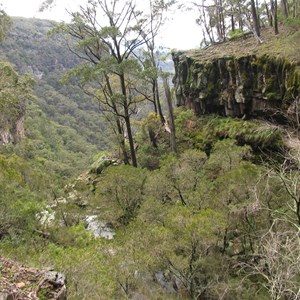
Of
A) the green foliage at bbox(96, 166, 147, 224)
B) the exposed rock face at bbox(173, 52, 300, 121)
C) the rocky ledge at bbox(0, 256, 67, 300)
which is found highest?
the exposed rock face at bbox(173, 52, 300, 121)

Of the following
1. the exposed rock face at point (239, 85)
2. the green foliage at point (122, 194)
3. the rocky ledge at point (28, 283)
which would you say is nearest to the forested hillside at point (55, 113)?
the exposed rock face at point (239, 85)

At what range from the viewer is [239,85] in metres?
18.1

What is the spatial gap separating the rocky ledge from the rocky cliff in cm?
1086

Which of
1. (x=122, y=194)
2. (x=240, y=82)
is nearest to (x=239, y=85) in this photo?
(x=240, y=82)

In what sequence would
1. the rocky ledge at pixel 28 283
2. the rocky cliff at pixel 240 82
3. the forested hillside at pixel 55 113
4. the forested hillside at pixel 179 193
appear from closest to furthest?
the rocky ledge at pixel 28 283, the forested hillside at pixel 179 193, the rocky cliff at pixel 240 82, the forested hillside at pixel 55 113

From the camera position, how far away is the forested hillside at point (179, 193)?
363 inches

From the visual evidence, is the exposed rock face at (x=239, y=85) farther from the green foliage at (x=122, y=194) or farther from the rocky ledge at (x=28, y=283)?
the rocky ledge at (x=28, y=283)

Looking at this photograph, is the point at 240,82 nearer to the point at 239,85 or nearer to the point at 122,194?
the point at 239,85

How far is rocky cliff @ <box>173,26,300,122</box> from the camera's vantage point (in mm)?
15336

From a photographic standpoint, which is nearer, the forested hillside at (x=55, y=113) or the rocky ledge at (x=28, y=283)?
the rocky ledge at (x=28, y=283)

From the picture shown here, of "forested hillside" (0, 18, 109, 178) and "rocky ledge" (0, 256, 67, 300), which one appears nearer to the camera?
"rocky ledge" (0, 256, 67, 300)

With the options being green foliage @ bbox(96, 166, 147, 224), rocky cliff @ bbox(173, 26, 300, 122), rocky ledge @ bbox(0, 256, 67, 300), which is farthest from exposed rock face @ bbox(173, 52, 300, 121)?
rocky ledge @ bbox(0, 256, 67, 300)

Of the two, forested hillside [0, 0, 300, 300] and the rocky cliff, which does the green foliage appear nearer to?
forested hillside [0, 0, 300, 300]

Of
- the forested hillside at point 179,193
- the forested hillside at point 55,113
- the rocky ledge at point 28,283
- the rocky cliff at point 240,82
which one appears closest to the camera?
the rocky ledge at point 28,283
